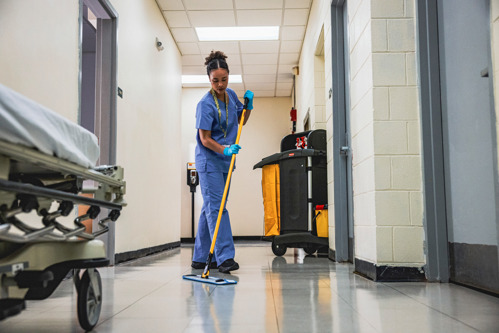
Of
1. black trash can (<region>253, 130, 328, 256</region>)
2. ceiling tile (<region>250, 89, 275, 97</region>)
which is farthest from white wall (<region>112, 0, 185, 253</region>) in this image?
ceiling tile (<region>250, 89, 275, 97</region>)

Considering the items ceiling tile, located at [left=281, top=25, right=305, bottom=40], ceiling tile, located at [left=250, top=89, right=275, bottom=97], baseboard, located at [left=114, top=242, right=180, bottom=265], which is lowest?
baseboard, located at [left=114, top=242, right=180, bottom=265]

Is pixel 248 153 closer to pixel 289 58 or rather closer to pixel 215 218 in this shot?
pixel 289 58

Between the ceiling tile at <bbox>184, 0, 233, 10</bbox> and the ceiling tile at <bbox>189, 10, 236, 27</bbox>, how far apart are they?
10 centimetres

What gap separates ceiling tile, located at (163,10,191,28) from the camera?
584 centimetres

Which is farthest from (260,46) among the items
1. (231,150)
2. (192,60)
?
(231,150)

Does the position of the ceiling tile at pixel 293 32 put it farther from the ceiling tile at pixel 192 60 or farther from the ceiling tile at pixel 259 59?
the ceiling tile at pixel 192 60

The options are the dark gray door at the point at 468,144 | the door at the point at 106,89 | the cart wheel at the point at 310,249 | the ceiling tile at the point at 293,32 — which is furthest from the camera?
the ceiling tile at the point at 293,32

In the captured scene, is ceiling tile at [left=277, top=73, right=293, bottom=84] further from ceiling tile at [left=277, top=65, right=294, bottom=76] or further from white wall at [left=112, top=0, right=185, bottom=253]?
white wall at [left=112, top=0, right=185, bottom=253]

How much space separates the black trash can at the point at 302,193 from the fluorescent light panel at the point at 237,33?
8.22 feet

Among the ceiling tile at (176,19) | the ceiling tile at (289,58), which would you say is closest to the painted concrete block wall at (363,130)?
the ceiling tile at (176,19)

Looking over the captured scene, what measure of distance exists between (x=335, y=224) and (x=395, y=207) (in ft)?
4.64

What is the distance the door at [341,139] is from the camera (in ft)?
12.8

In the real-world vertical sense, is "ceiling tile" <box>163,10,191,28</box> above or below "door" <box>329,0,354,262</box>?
above

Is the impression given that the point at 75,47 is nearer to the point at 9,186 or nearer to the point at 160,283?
the point at 160,283
